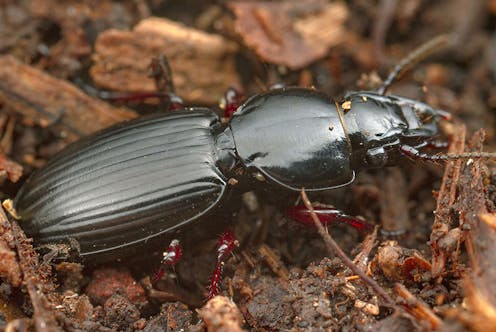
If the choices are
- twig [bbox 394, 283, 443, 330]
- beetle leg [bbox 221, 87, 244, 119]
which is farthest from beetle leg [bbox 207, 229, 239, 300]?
twig [bbox 394, 283, 443, 330]

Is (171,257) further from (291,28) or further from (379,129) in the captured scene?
(291,28)

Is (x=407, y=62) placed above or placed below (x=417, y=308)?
above

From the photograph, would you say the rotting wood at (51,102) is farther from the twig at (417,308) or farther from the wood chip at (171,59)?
the twig at (417,308)

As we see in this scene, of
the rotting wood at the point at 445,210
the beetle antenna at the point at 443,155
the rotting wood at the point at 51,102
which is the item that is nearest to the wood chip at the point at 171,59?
the rotting wood at the point at 51,102

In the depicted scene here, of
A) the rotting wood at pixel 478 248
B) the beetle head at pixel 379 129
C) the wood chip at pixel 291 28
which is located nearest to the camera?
the rotting wood at pixel 478 248

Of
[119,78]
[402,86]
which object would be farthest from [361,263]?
[119,78]

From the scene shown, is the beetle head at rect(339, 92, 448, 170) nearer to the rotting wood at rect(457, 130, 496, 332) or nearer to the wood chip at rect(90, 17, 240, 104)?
the rotting wood at rect(457, 130, 496, 332)

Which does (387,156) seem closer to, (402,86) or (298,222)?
(298,222)

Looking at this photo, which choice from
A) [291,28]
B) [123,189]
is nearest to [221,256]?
[123,189]
